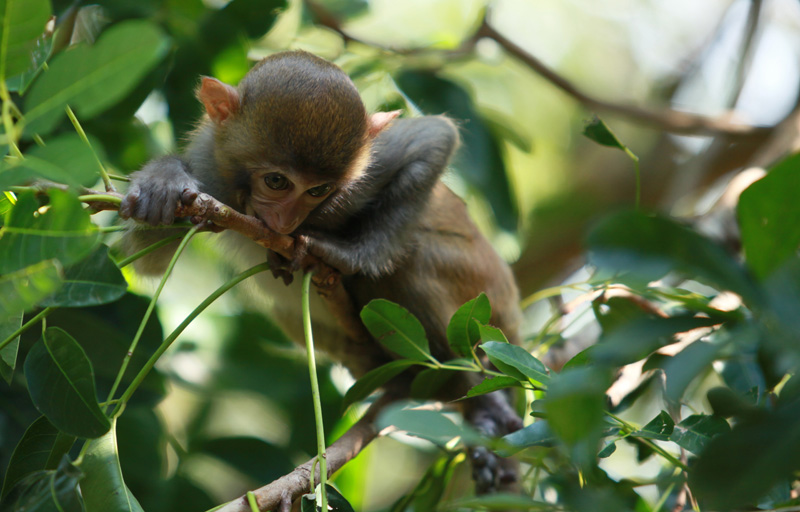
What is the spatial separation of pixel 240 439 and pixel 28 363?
85.3 inches

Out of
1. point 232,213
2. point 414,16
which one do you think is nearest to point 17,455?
point 232,213

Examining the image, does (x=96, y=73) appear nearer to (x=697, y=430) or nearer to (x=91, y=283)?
(x=91, y=283)

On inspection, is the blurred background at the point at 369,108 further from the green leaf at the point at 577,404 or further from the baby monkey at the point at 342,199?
the green leaf at the point at 577,404

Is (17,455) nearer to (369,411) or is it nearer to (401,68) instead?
(369,411)

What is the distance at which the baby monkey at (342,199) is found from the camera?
2.94m

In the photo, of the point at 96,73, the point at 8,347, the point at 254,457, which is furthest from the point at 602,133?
the point at 254,457

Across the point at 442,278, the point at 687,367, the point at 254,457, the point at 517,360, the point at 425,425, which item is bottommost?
the point at 254,457

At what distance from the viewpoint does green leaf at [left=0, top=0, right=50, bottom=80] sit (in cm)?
140

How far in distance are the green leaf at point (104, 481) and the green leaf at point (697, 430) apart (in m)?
1.52

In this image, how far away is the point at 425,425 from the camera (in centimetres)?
145

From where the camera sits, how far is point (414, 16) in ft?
29.6

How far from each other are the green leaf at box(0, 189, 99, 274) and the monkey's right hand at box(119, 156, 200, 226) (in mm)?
819

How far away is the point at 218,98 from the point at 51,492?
206cm

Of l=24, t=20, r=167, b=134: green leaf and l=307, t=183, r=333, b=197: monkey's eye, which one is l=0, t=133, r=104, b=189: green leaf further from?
l=307, t=183, r=333, b=197: monkey's eye
